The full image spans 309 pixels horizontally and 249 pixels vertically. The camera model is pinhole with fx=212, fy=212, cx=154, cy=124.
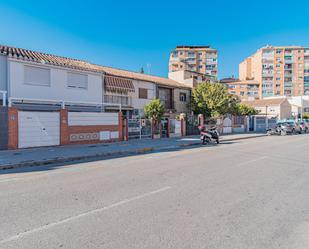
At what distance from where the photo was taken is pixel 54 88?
16.4 metres

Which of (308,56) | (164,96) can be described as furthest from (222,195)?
(308,56)

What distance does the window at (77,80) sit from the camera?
17.4 metres

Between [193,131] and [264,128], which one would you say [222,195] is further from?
[264,128]

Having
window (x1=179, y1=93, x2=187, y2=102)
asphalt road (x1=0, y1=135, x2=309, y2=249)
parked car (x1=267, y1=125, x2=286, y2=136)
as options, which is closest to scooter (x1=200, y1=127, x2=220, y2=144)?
asphalt road (x1=0, y1=135, x2=309, y2=249)

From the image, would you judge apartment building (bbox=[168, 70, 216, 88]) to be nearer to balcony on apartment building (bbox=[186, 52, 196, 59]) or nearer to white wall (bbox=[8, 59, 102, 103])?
white wall (bbox=[8, 59, 102, 103])

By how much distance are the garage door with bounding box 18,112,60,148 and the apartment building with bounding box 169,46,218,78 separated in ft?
229

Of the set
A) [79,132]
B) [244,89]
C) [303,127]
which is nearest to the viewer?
[79,132]

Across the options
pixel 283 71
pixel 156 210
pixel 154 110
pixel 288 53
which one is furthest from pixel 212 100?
pixel 288 53

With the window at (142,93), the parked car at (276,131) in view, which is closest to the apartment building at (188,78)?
the window at (142,93)

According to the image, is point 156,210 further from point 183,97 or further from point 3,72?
point 183,97

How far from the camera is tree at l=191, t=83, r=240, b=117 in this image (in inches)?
976

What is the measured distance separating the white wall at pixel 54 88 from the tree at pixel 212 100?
12506mm

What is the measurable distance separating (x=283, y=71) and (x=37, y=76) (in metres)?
94.5

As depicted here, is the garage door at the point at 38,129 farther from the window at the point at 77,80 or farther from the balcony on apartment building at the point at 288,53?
the balcony on apartment building at the point at 288,53
